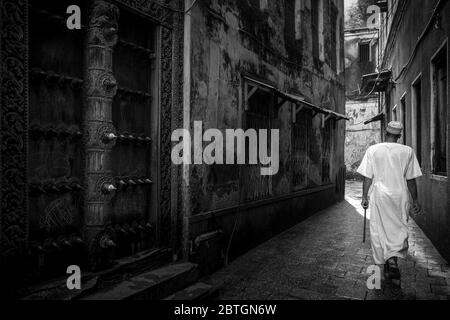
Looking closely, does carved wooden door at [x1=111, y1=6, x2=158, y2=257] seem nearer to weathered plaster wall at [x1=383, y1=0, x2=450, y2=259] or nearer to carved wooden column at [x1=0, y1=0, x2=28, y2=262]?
carved wooden column at [x1=0, y1=0, x2=28, y2=262]

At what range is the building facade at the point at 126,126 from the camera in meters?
2.88

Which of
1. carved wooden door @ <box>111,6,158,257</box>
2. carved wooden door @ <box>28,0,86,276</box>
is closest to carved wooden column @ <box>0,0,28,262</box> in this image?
carved wooden door @ <box>28,0,86,276</box>

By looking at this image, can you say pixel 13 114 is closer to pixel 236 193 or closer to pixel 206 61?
pixel 206 61

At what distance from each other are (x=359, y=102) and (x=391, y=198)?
2101 centimetres

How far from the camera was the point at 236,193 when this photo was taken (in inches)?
234

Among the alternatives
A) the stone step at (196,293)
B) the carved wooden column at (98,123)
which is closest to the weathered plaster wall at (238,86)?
the stone step at (196,293)

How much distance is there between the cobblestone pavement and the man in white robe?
0.46 meters

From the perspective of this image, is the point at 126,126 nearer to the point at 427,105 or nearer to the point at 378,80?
the point at 427,105

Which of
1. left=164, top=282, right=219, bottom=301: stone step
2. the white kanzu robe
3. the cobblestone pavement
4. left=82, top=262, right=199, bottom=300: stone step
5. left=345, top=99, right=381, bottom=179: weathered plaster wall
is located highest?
left=345, top=99, right=381, bottom=179: weathered plaster wall

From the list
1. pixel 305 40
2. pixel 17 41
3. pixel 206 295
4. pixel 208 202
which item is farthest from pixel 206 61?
pixel 305 40

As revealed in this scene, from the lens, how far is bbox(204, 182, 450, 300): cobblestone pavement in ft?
13.9

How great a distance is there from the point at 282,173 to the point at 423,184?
9.81 ft

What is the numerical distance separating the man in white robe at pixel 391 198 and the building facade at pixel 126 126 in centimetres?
220

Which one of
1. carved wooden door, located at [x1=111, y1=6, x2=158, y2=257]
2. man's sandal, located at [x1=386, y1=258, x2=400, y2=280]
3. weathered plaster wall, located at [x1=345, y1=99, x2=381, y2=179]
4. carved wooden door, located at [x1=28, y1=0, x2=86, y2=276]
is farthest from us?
weathered plaster wall, located at [x1=345, y1=99, x2=381, y2=179]
